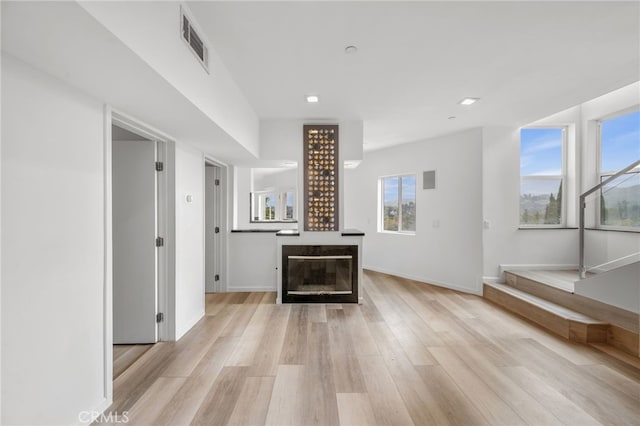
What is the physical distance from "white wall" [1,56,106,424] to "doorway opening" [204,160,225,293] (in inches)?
101

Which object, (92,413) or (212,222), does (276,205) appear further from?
(92,413)

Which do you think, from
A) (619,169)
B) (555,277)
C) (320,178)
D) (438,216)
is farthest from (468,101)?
(555,277)

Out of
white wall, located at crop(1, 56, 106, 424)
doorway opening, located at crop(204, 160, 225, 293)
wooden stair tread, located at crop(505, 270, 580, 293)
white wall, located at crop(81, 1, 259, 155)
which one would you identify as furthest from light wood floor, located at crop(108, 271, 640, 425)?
white wall, located at crop(81, 1, 259, 155)

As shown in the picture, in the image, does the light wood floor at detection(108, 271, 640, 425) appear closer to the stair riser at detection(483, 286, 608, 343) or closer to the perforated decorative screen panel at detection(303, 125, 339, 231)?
the stair riser at detection(483, 286, 608, 343)

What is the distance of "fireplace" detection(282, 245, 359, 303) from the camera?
399cm

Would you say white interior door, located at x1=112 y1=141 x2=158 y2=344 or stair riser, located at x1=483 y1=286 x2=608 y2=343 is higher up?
white interior door, located at x1=112 y1=141 x2=158 y2=344

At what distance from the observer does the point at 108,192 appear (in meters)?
1.90

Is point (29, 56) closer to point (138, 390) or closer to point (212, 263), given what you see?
point (138, 390)

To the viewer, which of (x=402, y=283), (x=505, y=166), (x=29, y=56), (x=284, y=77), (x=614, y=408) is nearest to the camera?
(x=29, y=56)

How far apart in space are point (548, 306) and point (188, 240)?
4.35m

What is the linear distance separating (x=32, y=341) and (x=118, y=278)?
148 centimetres

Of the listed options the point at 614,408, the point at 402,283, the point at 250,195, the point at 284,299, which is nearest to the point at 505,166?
the point at 402,283

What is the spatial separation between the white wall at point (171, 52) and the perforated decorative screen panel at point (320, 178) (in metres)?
1.45

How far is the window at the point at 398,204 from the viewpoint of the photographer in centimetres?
559
